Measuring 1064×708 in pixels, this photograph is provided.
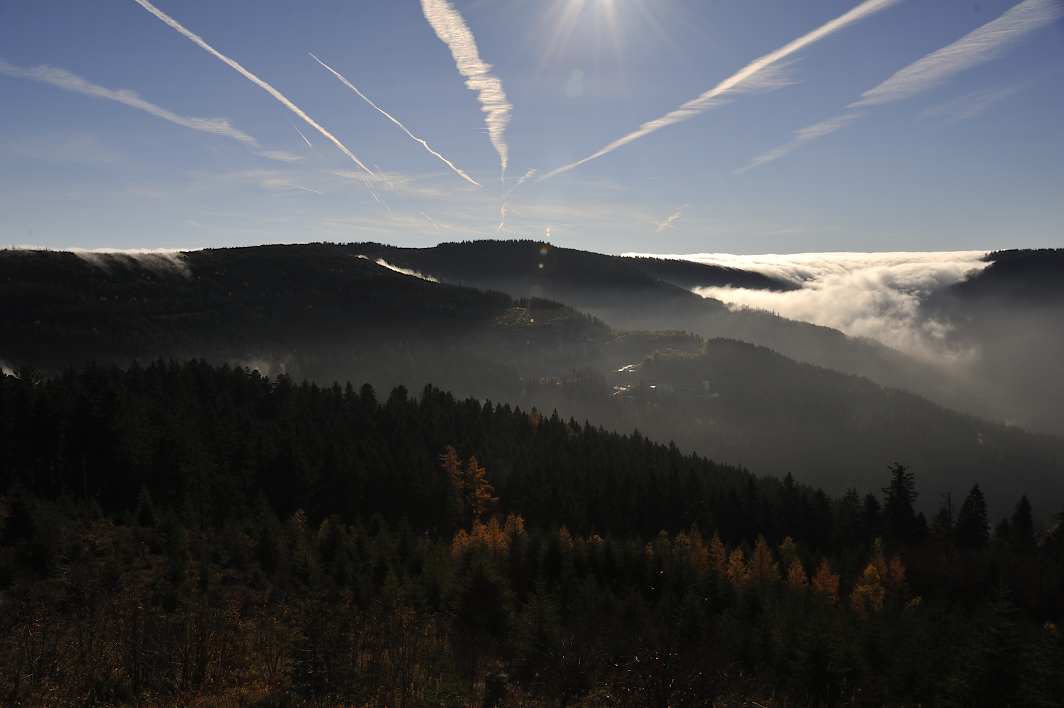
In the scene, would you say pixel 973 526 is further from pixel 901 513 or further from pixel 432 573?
pixel 432 573

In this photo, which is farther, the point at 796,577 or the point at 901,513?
the point at 901,513

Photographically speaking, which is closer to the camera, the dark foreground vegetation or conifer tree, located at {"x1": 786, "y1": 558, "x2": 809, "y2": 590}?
the dark foreground vegetation

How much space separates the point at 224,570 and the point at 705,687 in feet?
115

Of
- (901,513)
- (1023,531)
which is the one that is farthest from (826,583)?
(1023,531)

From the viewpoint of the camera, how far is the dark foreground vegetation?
18092 millimetres

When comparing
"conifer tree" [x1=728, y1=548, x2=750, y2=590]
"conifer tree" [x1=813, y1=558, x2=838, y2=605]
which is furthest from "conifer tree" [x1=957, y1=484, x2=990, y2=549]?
"conifer tree" [x1=728, y1=548, x2=750, y2=590]

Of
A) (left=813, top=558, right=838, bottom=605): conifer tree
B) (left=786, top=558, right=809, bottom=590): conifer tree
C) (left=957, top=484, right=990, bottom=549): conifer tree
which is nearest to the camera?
(left=813, top=558, right=838, bottom=605): conifer tree

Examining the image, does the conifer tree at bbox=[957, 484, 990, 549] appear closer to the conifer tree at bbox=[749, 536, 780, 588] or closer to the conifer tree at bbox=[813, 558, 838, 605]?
the conifer tree at bbox=[813, 558, 838, 605]

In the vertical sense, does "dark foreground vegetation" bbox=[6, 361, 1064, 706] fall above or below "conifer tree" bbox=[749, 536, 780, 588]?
above

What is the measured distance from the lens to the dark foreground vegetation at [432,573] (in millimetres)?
18092

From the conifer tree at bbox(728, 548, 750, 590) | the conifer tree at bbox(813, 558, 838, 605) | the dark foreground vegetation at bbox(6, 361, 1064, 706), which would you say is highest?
the dark foreground vegetation at bbox(6, 361, 1064, 706)

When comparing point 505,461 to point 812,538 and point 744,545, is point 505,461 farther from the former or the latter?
point 812,538

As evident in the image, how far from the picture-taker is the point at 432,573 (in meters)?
42.9

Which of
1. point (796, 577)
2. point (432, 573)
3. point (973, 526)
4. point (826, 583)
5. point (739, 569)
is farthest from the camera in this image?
point (973, 526)
